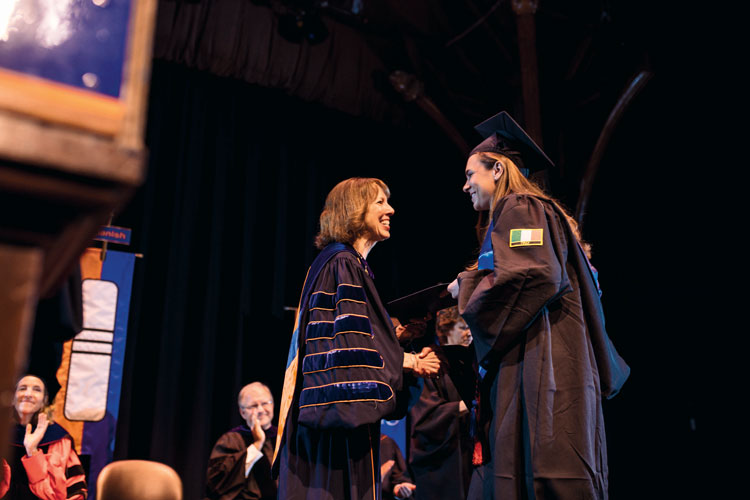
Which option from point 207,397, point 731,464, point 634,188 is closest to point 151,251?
point 207,397

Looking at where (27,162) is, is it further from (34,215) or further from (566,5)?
(566,5)

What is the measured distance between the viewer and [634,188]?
634 centimetres

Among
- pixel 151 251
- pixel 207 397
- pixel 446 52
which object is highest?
pixel 446 52

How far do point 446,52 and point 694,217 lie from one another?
2.97 m

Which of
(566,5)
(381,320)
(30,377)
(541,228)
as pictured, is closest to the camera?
(541,228)

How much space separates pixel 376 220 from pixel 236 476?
100 inches

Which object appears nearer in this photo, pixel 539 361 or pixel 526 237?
pixel 539 361

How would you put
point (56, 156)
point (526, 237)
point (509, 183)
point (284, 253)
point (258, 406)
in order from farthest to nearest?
point (284, 253)
point (258, 406)
point (509, 183)
point (526, 237)
point (56, 156)

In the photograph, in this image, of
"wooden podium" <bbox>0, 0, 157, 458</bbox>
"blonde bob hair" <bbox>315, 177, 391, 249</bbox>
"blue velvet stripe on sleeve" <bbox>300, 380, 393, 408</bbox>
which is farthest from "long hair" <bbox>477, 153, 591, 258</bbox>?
"wooden podium" <bbox>0, 0, 157, 458</bbox>

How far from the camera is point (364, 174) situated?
6.89 m

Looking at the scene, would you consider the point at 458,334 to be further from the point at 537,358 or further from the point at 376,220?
the point at 537,358

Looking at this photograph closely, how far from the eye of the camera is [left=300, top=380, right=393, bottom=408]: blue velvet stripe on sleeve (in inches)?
89.7

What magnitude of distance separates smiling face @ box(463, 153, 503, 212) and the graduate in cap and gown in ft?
0.71

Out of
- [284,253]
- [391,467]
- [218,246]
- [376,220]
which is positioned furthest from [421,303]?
[284,253]
